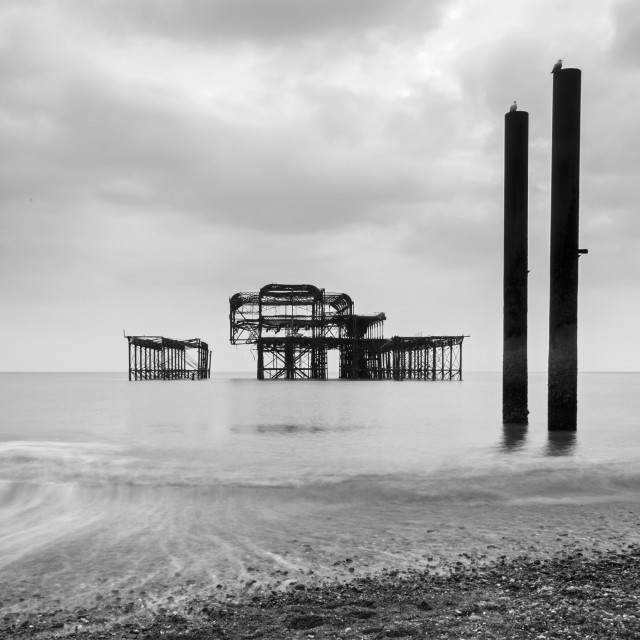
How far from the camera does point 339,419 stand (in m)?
24.5

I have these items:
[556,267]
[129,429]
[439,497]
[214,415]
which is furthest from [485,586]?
[214,415]

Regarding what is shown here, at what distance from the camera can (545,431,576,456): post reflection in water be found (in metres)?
12.0

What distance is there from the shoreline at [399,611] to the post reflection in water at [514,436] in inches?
315

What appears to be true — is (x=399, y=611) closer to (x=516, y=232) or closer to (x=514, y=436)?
(x=514, y=436)

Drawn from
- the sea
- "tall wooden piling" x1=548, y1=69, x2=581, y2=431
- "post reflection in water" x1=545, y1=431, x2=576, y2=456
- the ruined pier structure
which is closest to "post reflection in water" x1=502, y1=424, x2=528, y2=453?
the sea

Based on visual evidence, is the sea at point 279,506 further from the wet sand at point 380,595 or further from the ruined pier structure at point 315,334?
the ruined pier structure at point 315,334

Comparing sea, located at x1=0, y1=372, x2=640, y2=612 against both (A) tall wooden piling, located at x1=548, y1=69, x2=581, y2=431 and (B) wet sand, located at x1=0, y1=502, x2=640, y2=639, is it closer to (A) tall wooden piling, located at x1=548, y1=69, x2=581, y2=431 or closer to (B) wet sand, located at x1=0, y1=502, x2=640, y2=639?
(B) wet sand, located at x1=0, y1=502, x2=640, y2=639

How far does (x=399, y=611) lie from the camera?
4.11 meters

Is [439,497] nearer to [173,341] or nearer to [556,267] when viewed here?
[556,267]

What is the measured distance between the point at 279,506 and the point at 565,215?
7.35 m

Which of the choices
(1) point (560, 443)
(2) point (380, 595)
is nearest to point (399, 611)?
(2) point (380, 595)

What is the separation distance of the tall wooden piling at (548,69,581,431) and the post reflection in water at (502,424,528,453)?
1876mm

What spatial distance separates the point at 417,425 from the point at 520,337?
9886 millimetres

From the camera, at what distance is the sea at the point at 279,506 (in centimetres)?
522
